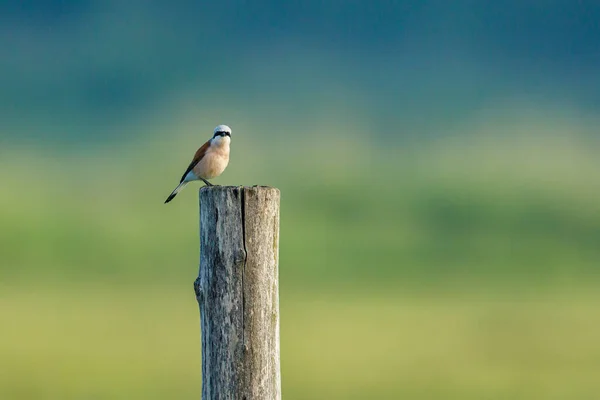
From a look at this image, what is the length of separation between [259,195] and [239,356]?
1.03 metres

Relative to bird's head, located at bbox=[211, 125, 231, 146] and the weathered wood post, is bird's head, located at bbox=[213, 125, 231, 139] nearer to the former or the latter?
bird's head, located at bbox=[211, 125, 231, 146]

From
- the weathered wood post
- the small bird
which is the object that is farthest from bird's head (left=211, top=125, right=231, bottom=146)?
the weathered wood post

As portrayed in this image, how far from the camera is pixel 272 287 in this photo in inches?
173

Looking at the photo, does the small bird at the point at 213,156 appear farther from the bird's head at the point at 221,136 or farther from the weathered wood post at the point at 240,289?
the weathered wood post at the point at 240,289

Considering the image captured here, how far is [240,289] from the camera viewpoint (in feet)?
14.1

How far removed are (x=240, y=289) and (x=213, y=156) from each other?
305 cm

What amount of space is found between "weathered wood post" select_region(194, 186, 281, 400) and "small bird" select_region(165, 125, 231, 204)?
276 centimetres

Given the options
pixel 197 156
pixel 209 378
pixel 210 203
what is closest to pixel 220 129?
pixel 197 156

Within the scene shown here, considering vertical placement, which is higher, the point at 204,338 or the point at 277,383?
the point at 204,338

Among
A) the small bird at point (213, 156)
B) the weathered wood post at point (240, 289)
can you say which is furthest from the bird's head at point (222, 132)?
the weathered wood post at point (240, 289)

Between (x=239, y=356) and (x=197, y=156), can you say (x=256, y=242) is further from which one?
(x=197, y=156)

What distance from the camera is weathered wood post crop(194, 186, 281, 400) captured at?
4301 mm

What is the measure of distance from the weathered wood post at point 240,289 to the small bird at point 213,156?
276cm

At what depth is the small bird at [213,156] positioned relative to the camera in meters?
7.12
